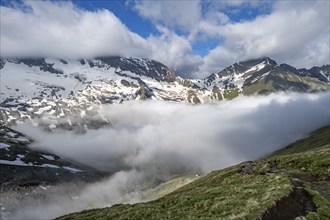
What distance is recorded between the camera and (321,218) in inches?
1442

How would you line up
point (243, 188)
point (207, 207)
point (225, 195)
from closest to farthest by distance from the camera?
point (207, 207) → point (225, 195) → point (243, 188)

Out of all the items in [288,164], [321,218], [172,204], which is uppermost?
[288,164]

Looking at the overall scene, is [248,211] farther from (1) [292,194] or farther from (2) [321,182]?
(2) [321,182]

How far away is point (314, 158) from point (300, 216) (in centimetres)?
5280

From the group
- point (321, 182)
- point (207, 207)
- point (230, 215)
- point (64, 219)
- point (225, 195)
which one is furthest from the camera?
point (321, 182)

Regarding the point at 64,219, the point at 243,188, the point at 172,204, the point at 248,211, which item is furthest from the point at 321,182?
the point at 64,219

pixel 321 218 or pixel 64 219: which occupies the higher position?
pixel 64 219

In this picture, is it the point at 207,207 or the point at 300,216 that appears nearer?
the point at 300,216

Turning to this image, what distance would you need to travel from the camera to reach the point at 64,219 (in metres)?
56.3

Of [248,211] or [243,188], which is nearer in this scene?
[248,211]

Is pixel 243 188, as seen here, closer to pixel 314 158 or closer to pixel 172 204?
pixel 172 204

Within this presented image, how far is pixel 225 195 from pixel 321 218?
13031 mm

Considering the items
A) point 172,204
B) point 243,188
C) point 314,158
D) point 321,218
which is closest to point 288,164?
point 314,158

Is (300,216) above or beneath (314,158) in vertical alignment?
beneath
